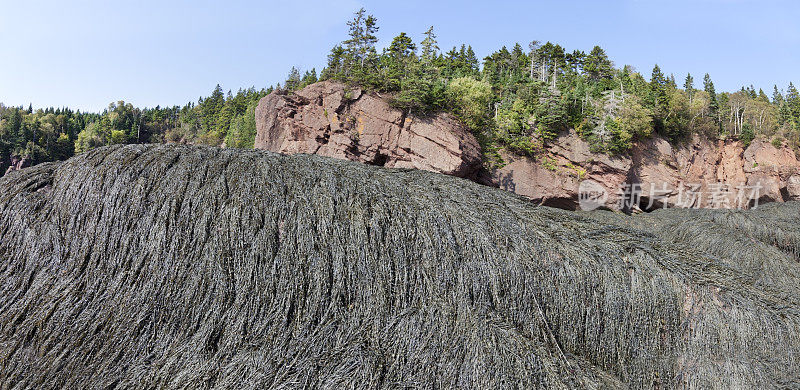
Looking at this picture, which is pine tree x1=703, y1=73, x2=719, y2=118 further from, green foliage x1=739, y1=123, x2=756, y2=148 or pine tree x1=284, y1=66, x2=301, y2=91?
pine tree x1=284, y1=66, x2=301, y2=91

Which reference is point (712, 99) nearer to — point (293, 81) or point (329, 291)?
point (293, 81)

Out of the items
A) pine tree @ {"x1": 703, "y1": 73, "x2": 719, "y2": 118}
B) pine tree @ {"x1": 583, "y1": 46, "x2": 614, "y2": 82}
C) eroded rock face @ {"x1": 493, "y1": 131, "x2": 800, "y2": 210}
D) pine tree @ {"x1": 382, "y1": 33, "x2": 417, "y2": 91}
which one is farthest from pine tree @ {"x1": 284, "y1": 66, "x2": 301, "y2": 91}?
pine tree @ {"x1": 703, "y1": 73, "x2": 719, "y2": 118}

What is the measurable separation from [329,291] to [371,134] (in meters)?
9.77

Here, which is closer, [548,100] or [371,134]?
[371,134]

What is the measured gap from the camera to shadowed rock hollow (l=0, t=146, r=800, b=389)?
8.43 feet

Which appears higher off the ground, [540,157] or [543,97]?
[543,97]

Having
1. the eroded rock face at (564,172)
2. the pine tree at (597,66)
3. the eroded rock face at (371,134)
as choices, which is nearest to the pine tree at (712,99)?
the pine tree at (597,66)

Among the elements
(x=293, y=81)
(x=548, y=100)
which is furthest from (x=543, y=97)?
(x=293, y=81)

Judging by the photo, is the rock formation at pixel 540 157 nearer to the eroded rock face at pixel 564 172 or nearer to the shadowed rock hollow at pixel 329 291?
the eroded rock face at pixel 564 172

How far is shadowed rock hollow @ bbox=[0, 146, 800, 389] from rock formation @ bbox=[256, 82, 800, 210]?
8.31 m

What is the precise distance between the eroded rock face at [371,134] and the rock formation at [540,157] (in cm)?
3

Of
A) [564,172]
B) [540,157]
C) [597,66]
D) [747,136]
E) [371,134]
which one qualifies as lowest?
[564,172]

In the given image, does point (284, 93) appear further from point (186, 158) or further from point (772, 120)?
point (772, 120)

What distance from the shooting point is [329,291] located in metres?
2.93
